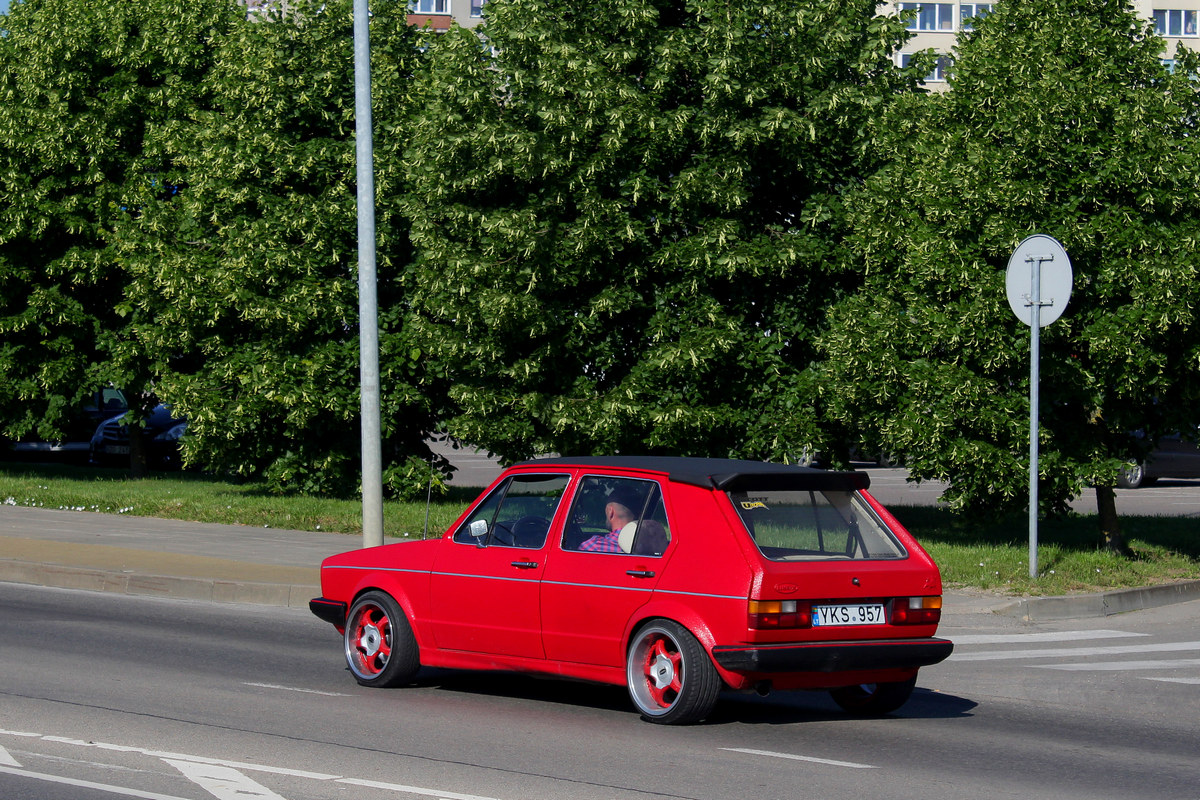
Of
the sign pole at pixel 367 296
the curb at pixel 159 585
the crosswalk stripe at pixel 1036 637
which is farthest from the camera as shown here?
the sign pole at pixel 367 296

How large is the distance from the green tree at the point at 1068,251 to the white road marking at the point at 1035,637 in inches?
130

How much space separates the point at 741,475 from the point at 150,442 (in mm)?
28755

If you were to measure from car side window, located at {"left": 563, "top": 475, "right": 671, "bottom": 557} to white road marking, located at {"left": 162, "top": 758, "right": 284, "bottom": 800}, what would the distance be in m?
2.51

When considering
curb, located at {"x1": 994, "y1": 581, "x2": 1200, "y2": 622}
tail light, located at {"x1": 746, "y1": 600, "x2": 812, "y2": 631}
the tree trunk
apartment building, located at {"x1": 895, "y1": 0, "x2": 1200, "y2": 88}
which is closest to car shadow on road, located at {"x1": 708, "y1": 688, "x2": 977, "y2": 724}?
tail light, located at {"x1": 746, "y1": 600, "x2": 812, "y2": 631}

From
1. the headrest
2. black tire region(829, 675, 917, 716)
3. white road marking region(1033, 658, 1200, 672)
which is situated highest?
the headrest

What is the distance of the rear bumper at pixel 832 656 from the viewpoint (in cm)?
764

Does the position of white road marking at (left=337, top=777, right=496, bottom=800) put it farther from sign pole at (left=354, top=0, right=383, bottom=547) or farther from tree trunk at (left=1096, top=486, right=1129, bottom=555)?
tree trunk at (left=1096, top=486, right=1129, bottom=555)

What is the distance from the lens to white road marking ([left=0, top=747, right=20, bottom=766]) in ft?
23.3

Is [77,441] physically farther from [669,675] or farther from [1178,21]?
[1178,21]

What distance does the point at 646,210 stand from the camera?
18500 mm

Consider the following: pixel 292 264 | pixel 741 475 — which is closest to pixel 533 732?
pixel 741 475

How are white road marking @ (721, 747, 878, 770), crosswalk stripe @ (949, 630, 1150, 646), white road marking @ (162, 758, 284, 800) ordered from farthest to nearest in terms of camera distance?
crosswalk stripe @ (949, 630, 1150, 646)
white road marking @ (721, 747, 878, 770)
white road marking @ (162, 758, 284, 800)

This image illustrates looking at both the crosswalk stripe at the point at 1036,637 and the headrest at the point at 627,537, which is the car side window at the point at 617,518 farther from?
the crosswalk stripe at the point at 1036,637

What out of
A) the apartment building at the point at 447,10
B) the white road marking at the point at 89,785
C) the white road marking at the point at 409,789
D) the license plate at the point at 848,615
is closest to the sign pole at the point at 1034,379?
the license plate at the point at 848,615
